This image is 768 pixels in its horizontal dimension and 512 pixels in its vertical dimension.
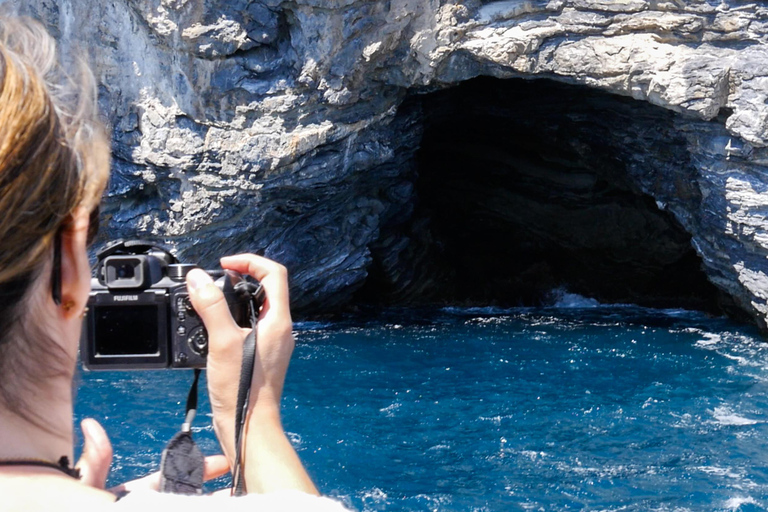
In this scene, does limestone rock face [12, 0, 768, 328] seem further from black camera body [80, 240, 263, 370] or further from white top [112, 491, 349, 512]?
white top [112, 491, 349, 512]

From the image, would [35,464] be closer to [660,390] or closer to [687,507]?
[687,507]

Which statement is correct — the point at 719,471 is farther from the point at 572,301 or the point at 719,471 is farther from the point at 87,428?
the point at 572,301

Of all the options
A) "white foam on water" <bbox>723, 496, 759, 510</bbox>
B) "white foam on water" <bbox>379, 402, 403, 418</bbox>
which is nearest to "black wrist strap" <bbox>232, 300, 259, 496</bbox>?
"white foam on water" <bbox>723, 496, 759, 510</bbox>

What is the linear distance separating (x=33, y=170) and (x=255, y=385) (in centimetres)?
61

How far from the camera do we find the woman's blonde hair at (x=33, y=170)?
32.3 inches

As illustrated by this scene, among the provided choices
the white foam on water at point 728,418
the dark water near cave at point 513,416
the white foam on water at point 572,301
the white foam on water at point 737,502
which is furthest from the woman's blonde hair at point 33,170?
the white foam on water at point 572,301

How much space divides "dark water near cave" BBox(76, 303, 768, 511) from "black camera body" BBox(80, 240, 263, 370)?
13.6ft

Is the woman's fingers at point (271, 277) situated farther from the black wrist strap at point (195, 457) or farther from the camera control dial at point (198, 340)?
the camera control dial at point (198, 340)

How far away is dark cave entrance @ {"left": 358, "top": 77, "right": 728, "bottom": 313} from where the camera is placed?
12.7 meters

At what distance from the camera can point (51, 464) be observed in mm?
891

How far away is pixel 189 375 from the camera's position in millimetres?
9156

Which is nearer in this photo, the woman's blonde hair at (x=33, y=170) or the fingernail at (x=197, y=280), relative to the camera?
the woman's blonde hair at (x=33, y=170)

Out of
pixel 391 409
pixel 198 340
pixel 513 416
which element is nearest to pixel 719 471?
pixel 513 416

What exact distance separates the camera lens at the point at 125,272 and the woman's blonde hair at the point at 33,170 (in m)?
0.82
